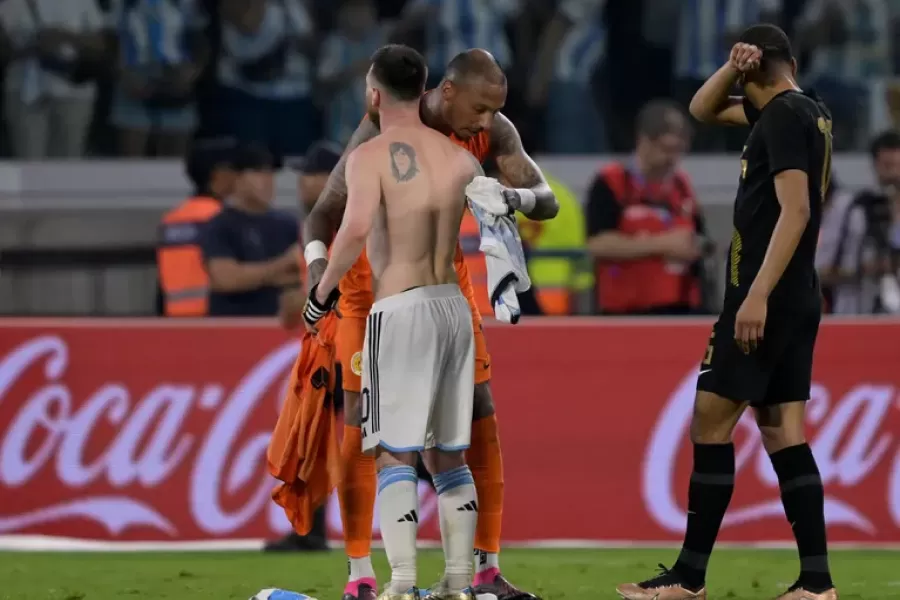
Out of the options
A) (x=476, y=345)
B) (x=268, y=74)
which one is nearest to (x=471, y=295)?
(x=476, y=345)

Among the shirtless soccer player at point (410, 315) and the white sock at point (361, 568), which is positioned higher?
the shirtless soccer player at point (410, 315)

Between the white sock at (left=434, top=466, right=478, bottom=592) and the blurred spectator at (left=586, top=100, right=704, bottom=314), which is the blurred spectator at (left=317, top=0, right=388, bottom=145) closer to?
the blurred spectator at (left=586, top=100, right=704, bottom=314)

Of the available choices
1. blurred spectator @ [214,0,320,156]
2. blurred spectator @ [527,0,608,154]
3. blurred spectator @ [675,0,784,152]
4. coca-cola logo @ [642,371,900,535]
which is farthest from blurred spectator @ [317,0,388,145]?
coca-cola logo @ [642,371,900,535]

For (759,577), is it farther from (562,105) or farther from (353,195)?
(562,105)

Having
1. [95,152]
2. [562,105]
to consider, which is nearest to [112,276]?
[95,152]

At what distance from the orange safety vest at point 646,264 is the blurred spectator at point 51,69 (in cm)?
519

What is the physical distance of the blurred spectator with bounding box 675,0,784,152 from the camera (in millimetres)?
13758

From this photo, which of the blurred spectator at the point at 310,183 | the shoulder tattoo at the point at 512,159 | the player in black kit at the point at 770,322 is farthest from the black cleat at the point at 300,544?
the shoulder tattoo at the point at 512,159

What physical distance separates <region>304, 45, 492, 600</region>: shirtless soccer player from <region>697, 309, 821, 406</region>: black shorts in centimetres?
97

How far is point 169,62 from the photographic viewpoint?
46.0 ft

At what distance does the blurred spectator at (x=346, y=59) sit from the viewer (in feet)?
45.3

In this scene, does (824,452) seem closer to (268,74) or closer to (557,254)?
(557,254)

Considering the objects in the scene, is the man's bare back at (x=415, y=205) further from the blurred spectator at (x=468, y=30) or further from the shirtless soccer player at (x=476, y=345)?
the blurred spectator at (x=468, y=30)

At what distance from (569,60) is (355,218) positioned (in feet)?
26.6
